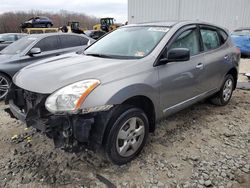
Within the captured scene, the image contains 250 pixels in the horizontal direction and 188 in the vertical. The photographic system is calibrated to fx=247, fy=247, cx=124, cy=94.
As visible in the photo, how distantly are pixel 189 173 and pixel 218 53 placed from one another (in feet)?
7.46

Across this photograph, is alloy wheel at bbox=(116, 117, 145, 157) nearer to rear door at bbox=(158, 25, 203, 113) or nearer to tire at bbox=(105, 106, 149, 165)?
tire at bbox=(105, 106, 149, 165)

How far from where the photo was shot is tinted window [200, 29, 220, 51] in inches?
155

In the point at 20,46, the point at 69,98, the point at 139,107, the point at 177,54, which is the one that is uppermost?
the point at 177,54

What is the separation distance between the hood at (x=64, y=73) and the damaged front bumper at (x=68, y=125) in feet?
0.42

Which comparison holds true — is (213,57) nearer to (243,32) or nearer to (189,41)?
(189,41)

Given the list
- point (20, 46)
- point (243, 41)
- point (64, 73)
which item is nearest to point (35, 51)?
point (20, 46)

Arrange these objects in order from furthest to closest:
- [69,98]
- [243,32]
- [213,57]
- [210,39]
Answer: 1. [243,32]
2. [210,39]
3. [213,57]
4. [69,98]

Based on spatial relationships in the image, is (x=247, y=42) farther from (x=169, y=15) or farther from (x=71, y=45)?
(x=169, y=15)

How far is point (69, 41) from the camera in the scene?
21.4ft

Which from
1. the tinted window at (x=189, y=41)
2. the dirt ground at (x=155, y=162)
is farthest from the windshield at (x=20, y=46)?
the tinted window at (x=189, y=41)

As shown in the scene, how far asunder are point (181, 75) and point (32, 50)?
11.9 ft

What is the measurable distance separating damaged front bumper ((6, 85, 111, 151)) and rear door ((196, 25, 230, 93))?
1.98m

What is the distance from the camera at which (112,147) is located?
2.58 meters

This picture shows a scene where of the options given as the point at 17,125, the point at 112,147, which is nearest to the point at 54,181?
the point at 112,147
